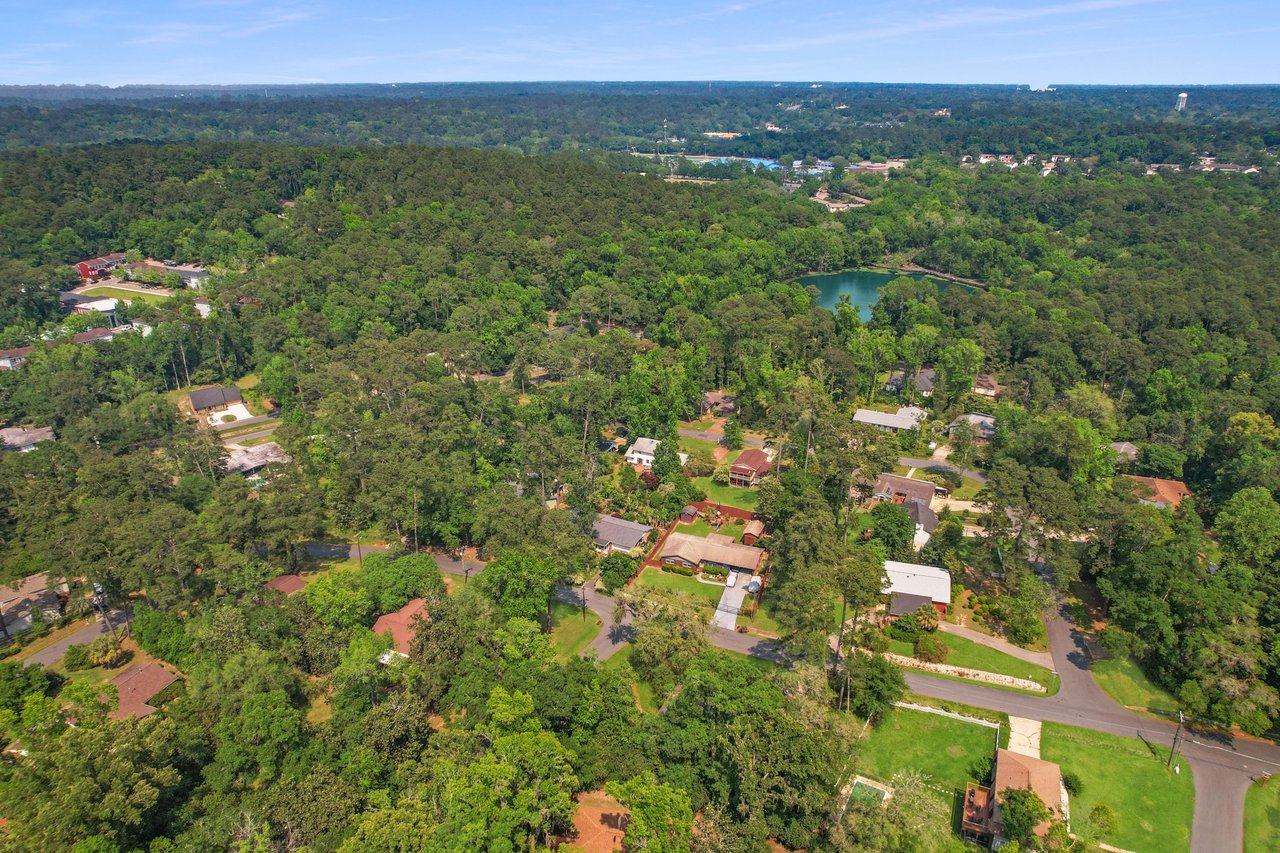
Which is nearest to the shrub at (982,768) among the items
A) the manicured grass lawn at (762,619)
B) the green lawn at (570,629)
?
the manicured grass lawn at (762,619)

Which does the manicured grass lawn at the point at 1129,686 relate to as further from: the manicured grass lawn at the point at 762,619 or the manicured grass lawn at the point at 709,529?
the manicured grass lawn at the point at 709,529

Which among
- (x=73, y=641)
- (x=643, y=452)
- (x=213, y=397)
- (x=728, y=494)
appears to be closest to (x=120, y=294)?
(x=213, y=397)

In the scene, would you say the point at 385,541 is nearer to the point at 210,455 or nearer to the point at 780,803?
the point at 210,455

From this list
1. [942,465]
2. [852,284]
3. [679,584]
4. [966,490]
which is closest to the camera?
[679,584]

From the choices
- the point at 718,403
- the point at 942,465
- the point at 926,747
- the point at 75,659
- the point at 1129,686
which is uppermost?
the point at 718,403

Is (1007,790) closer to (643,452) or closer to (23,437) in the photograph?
(643,452)

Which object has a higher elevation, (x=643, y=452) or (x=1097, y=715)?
(x=643, y=452)

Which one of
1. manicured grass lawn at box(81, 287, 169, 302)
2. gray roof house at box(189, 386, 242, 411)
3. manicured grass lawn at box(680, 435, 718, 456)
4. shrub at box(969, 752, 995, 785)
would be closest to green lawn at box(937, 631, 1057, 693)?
shrub at box(969, 752, 995, 785)

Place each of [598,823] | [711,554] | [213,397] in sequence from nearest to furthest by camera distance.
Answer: [598,823]
[711,554]
[213,397]
